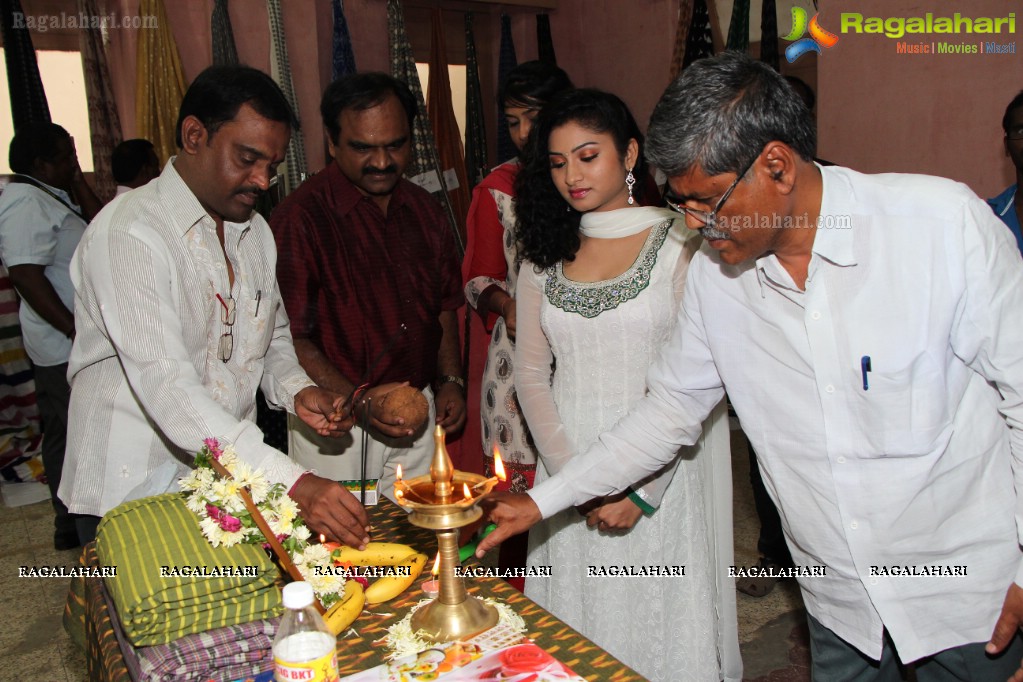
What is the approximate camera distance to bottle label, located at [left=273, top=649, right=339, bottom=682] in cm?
108

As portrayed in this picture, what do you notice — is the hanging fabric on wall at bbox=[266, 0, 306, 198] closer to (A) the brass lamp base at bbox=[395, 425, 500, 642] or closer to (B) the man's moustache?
(B) the man's moustache

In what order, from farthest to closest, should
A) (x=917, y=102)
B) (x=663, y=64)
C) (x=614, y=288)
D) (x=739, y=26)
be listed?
1. (x=663, y=64)
2. (x=739, y=26)
3. (x=917, y=102)
4. (x=614, y=288)

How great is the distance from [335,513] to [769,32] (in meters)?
4.76

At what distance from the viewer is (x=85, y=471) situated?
1.88m

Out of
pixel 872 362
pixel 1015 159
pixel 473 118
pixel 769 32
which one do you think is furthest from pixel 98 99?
pixel 872 362

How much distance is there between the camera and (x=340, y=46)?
554cm

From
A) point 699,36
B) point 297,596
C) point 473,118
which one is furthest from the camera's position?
point 473,118

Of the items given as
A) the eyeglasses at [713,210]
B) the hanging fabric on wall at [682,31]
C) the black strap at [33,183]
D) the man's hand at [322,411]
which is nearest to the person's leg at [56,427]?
the black strap at [33,183]

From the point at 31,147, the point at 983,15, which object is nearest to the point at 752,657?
the point at 983,15

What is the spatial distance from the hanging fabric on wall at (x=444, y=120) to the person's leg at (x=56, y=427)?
2.79 meters

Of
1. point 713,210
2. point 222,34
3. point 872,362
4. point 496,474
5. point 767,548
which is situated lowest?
point 767,548

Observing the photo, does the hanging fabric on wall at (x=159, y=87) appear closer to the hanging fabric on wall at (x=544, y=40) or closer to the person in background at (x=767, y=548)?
the hanging fabric on wall at (x=544, y=40)

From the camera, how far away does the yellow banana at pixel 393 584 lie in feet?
4.93

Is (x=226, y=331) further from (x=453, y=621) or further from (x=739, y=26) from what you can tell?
(x=739, y=26)
